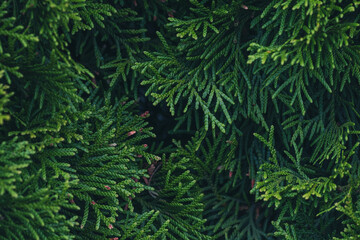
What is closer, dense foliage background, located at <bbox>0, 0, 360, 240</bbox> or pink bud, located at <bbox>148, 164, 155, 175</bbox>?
dense foliage background, located at <bbox>0, 0, 360, 240</bbox>

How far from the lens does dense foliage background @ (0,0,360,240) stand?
7.45 feet

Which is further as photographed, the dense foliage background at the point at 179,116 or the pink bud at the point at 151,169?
the pink bud at the point at 151,169

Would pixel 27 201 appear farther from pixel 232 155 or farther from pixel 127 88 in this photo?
pixel 232 155

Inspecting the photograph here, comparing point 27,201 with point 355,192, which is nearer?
point 27,201

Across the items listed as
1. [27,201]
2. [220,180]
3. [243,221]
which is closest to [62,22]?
[27,201]

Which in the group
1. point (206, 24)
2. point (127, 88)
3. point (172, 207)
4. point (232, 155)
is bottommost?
point (172, 207)

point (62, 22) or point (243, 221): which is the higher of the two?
point (62, 22)

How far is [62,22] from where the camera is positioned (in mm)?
2275

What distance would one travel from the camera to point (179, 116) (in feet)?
10.4

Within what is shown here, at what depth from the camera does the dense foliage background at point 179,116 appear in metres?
2.27

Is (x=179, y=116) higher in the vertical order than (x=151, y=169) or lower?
higher

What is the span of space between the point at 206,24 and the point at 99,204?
1.35 m

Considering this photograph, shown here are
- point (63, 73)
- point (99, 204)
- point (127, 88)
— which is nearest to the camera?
point (63, 73)

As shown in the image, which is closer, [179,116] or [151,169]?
[151,169]
